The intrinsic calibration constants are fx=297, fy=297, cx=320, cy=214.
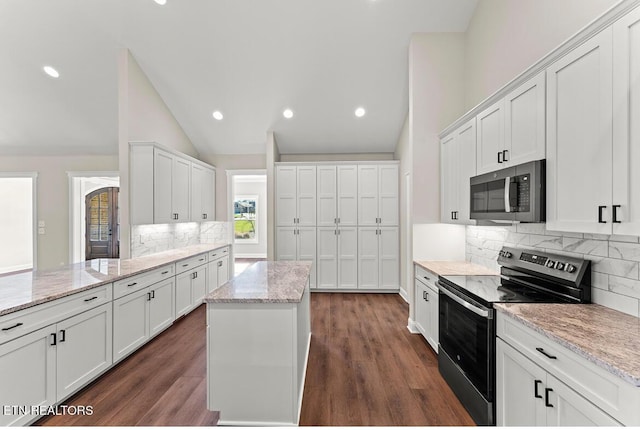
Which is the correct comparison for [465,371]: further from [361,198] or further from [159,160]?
[159,160]

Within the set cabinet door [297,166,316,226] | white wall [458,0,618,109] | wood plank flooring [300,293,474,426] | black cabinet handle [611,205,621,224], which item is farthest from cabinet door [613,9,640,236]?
cabinet door [297,166,316,226]

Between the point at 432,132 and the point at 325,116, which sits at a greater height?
the point at 325,116

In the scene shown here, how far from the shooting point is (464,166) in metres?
3.07

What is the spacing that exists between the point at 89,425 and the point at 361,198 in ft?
15.1

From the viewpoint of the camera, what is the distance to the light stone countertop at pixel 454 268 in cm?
294

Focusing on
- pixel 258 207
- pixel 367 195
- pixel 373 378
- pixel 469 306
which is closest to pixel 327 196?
pixel 367 195

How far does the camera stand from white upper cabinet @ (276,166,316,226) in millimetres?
5625

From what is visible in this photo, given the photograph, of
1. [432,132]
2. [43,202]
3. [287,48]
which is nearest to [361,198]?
[432,132]

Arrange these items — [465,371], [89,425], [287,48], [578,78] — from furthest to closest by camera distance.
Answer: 1. [287,48]
2. [465,371]
3. [89,425]
4. [578,78]

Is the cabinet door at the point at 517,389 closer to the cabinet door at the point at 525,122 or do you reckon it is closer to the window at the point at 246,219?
the cabinet door at the point at 525,122

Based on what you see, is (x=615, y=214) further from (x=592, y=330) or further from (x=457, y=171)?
(x=457, y=171)

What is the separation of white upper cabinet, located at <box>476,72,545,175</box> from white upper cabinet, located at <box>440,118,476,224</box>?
0.16m

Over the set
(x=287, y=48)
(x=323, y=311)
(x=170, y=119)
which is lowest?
(x=323, y=311)

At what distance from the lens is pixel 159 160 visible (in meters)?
4.15
